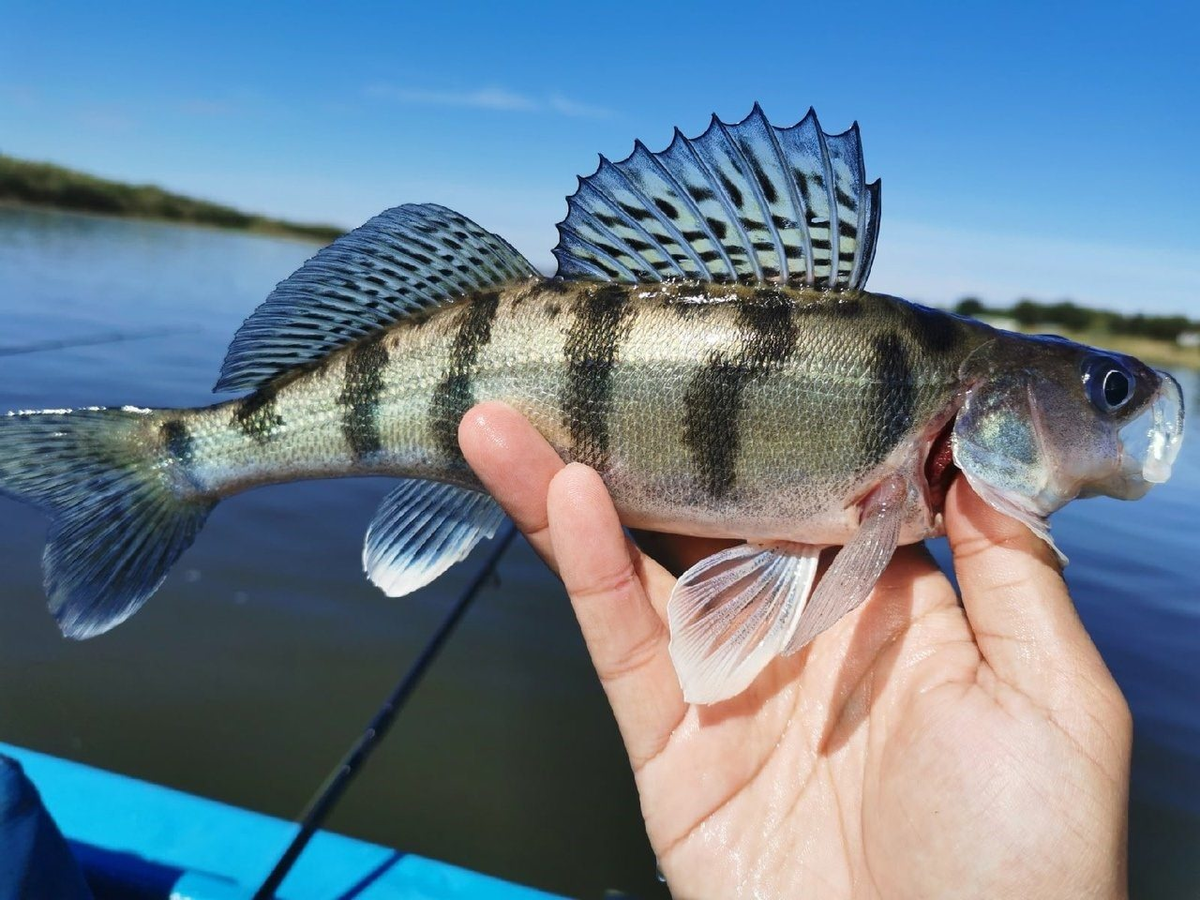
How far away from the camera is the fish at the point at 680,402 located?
2.05 meters

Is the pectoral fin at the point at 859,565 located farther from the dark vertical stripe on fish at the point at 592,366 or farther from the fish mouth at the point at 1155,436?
the dark vertical stripe on fish at the point at 592,366

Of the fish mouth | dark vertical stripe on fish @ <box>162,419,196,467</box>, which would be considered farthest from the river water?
the fish mouth

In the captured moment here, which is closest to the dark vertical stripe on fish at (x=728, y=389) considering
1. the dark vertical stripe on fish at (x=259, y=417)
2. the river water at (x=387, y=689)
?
the dark vertical stripe on fish at (x=259, y=417)

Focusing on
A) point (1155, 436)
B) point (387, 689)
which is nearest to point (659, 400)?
point (1155, 436)

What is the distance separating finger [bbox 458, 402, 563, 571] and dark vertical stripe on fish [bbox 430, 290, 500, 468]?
5cm

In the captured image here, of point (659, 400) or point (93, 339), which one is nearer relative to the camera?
point (659, 400)

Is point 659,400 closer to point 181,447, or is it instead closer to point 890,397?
point 890,397

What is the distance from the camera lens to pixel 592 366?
2139mm

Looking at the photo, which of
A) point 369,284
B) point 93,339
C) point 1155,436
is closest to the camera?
point 1155,436

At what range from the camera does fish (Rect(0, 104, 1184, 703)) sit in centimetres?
205

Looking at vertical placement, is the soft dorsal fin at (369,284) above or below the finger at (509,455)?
above

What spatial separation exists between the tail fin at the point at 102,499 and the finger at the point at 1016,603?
212cm

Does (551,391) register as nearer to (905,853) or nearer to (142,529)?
(142,529)

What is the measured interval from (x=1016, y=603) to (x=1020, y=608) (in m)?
0.01
